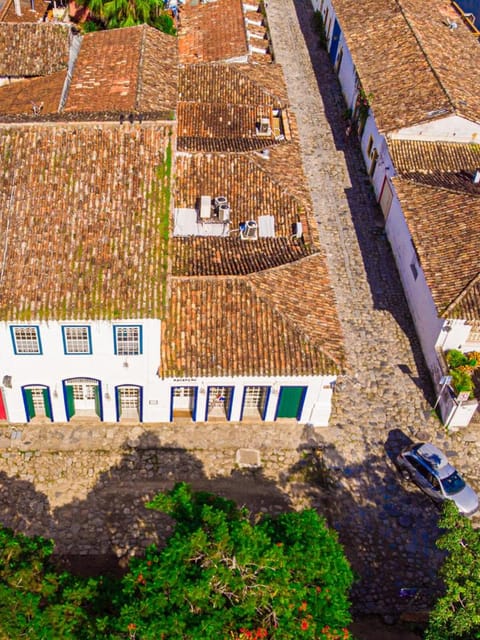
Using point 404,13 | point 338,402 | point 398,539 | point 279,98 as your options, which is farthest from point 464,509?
point 404,13

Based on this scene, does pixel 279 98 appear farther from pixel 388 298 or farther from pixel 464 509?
pixel 464 509

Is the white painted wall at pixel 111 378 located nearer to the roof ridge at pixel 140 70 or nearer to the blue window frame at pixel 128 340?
the blue window frame at pixel 128 340

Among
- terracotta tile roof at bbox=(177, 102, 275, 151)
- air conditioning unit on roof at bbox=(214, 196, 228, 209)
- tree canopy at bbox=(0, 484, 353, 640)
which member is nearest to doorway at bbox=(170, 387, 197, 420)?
air conditioning unit on roof at bbox=(214, 196, 228, 209)

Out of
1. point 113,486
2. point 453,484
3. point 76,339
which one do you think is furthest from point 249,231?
point 453,484

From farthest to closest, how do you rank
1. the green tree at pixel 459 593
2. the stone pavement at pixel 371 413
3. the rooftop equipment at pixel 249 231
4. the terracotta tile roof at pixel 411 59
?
the terracotta tile roof at pixel 411 59
the rooftop equipment at pixel 249 231
the stone pavement at pixel 371 413
the green tree at pixel 459 593

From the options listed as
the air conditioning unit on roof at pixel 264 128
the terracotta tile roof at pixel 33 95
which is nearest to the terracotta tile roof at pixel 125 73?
the terracotta tile roof at pixel 33 95

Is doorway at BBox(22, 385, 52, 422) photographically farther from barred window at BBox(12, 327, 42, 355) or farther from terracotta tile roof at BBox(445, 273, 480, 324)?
terracotta tile roof at BBox(445, 273, 480, 324)
